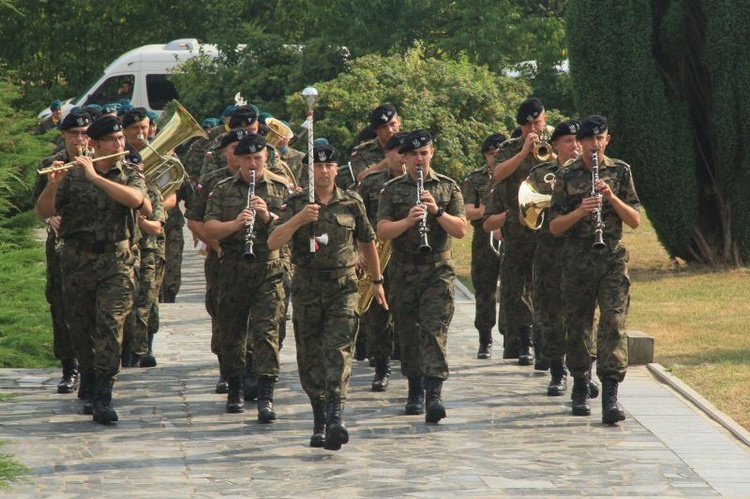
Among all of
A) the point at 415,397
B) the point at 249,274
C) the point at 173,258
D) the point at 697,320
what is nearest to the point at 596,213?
the point at 415,397

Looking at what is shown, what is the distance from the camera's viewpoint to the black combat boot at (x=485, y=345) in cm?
1407

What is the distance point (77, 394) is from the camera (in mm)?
12297

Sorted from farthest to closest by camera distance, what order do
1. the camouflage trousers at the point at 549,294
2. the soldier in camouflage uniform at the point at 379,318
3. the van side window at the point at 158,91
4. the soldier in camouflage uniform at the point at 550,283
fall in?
the van side window at the point at 158,91 → the soldier in camouflage uniform at the point at 379,318 → the camouflage trousers at the point at 549,294 → the soldier in camouflage uniform at the point at 550,283

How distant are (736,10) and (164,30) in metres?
23.1

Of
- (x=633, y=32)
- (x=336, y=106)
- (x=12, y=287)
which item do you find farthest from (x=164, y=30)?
(x=12, y=287)

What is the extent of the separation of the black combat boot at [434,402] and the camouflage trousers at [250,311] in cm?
111

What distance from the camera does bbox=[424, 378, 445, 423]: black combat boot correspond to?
10969 mm

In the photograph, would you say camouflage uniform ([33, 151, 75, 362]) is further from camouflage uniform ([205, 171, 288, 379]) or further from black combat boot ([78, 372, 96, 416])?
camouflage uniform ([205, 171, 288, 379])

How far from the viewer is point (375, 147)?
44.8ft

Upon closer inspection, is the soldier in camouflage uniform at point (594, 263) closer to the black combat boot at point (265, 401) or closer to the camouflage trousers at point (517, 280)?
the camouflage trousers at point (517, 280)

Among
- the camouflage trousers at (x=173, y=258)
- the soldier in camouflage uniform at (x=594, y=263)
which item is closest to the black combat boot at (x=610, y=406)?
the soldier in camouflage uniform at (x=594, y=263)

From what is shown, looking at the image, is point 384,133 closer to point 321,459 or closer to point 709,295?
point 321,459

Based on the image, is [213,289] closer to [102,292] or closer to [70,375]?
[70,375]

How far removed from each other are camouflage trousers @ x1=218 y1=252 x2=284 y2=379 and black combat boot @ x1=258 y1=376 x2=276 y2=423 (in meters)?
0.05
